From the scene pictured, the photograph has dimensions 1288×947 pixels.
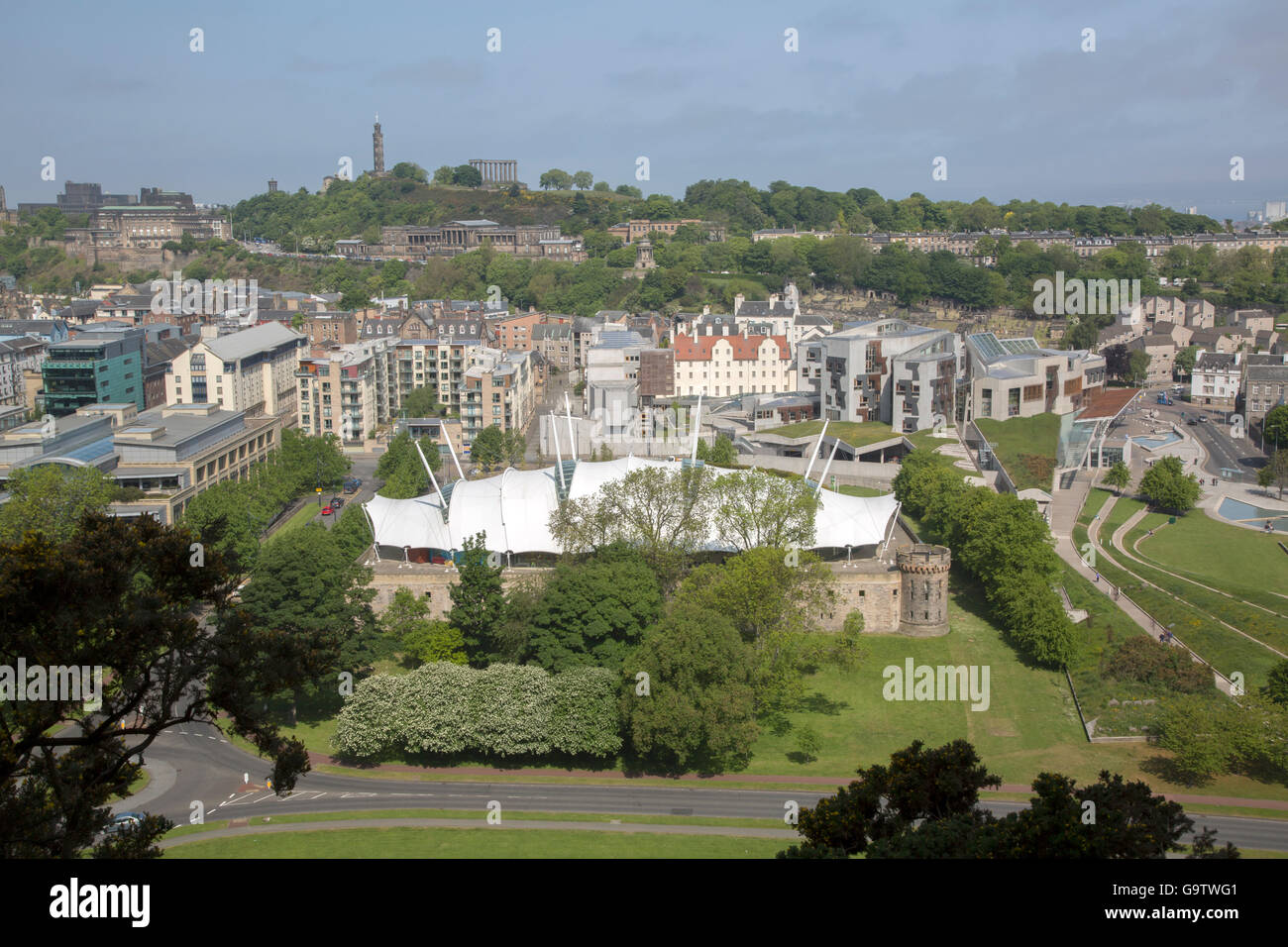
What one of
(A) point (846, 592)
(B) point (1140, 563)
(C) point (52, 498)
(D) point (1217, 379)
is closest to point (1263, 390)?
(D) point (1217, 379)

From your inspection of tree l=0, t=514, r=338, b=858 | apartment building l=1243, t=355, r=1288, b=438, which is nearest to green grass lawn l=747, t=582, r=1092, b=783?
tree l=0, t=514, r=338, b=858

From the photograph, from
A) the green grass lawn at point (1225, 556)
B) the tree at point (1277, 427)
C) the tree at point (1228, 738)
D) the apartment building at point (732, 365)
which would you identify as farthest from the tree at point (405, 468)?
the tree at point (1277, 427)

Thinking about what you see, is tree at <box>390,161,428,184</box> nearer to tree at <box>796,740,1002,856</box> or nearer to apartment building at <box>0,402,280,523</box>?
apartment building at <box>0,402,280,523</box>

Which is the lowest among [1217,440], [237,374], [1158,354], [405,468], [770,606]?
[770,606]

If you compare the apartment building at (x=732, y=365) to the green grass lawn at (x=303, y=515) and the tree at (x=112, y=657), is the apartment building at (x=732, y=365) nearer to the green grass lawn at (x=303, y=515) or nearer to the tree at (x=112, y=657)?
the green grass lawn at (x=303, y=515)

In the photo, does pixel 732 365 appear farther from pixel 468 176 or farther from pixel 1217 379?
pixel 468 176

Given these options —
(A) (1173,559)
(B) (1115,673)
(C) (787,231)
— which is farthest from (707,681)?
(C) (787,231)
